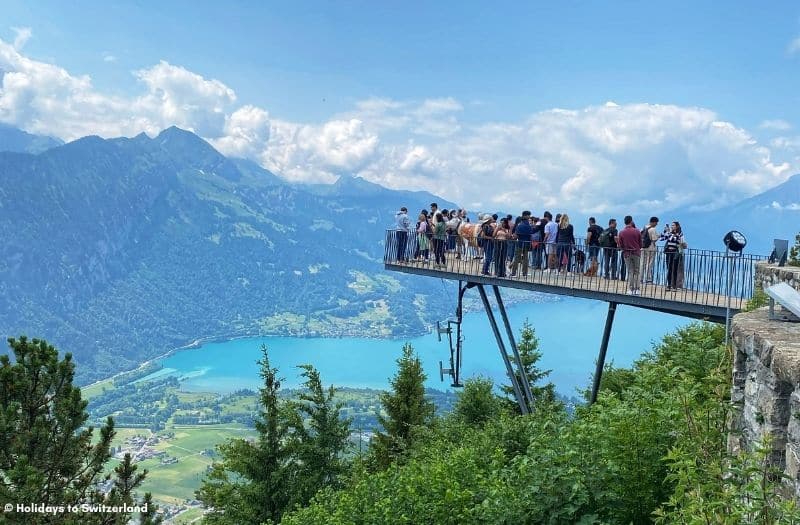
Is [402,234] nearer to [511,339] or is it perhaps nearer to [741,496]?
[511,339]

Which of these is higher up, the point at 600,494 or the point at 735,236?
the point at 735,236

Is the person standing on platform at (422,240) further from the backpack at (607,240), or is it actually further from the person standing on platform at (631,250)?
the person standing on platform at (631,250)

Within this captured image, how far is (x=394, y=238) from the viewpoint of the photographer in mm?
19625

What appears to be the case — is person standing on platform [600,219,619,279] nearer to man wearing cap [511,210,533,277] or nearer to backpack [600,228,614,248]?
backpack [600,228,614,248]

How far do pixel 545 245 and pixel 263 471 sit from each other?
11189 millimetres

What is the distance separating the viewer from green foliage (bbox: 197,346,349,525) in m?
18.4

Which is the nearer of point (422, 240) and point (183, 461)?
point (422, 240)

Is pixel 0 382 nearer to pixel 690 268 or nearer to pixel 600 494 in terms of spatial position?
pixel 600 494

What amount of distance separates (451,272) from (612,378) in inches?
321

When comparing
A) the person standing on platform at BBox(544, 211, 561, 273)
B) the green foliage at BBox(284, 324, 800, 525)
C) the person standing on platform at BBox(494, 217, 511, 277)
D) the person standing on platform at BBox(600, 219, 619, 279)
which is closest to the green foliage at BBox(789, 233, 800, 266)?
the person standing on platform at BBox(600, 219, 619, 279)

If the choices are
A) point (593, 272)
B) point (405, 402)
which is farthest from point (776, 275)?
point (405, 402)

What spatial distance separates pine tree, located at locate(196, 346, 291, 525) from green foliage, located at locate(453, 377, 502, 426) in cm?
927

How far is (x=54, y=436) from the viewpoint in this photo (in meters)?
12.6

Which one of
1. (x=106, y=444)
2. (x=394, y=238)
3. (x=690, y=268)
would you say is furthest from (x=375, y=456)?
(x=690, y=268)
